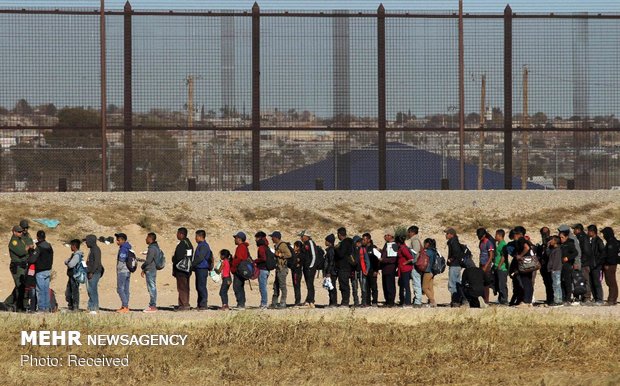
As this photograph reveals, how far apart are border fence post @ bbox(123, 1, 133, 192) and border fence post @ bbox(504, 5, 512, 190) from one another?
904 cm

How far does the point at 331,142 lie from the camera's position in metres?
37.2

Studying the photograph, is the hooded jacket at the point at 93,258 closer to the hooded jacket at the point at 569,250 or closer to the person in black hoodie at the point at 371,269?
the person in black hoodie at the point at 371,269

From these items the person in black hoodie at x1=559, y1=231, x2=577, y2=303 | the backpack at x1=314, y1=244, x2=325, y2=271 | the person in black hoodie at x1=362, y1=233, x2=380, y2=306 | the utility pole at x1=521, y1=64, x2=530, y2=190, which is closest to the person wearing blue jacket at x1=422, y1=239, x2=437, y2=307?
the person in black hoodie at x1=362, y1=233, x2=380, y2=306

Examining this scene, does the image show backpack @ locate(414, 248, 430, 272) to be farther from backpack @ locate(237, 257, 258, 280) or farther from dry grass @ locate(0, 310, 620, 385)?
backpack @ locate(237, 257, 258, 280)

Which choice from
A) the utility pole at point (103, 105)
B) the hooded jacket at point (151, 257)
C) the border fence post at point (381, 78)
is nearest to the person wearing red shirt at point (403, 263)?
the hooded jacket at point (151, 257)

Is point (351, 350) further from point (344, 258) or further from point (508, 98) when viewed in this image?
point (508, 98)

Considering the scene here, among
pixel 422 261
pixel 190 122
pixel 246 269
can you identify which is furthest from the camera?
pixel 190 122

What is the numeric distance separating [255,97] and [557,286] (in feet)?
41.0

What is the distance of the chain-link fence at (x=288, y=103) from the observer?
3578 cm

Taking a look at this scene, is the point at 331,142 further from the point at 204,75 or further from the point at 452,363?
the point at 452,363

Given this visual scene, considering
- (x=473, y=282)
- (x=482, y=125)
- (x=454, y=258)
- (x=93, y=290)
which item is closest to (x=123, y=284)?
(x=93, y=290)

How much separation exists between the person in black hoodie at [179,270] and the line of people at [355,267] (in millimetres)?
17

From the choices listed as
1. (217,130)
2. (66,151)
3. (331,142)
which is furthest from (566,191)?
(66,151)

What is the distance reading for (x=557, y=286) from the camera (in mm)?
26016
